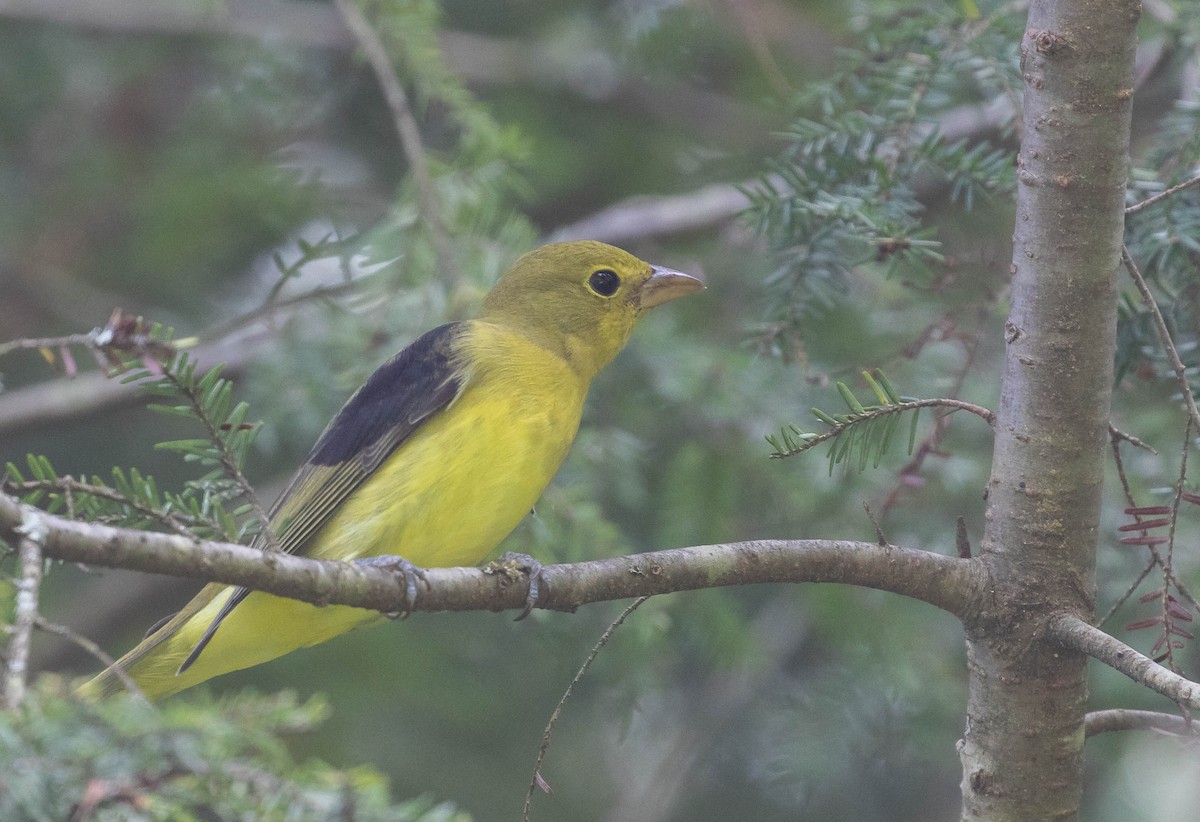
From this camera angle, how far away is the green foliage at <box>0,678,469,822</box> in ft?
4.59

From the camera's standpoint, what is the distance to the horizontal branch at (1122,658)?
1576 mm

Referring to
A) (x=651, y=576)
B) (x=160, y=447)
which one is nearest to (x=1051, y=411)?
(x=651, y=576)

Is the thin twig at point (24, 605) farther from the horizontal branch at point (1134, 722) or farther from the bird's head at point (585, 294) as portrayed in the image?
the bird's head at point (585, 294)

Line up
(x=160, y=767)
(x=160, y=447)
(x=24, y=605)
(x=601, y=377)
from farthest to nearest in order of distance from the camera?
(x=601, y=377) → (x=160, y=447) → (x=160, y=767) → (x=24, y=605)

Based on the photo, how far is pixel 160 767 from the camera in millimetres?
1523

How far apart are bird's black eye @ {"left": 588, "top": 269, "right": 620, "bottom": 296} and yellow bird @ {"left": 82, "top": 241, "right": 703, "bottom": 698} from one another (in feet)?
1.10

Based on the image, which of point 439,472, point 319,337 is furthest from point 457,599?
point 319,337

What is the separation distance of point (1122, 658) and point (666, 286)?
215 centimetres

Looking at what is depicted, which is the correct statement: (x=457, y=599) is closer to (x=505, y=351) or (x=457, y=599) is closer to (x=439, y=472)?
(x=439, y=472)

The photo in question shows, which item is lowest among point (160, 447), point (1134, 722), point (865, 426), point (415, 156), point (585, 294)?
point (1134, 722)

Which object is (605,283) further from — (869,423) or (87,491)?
(87,491)

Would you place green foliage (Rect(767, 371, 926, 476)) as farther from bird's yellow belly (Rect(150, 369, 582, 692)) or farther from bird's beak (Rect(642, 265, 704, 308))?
bird's beak (Rect(642, 265, 704, 308))

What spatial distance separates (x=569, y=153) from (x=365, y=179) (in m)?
0.97

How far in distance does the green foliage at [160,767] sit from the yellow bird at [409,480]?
1027mm
